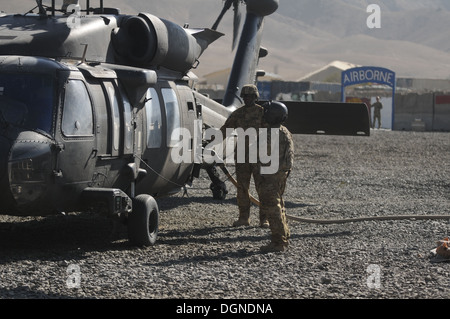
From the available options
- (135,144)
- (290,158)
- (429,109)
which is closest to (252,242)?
(290,158)

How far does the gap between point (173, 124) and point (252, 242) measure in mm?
1916

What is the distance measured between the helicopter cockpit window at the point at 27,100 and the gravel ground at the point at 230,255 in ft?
4.54

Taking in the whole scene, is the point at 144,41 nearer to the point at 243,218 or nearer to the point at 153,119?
the point at 153,119

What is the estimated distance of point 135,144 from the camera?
9430 mm

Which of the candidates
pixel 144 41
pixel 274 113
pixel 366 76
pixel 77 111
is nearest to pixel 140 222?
pixel 77 111

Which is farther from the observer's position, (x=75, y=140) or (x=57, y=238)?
(x=57, y=238)

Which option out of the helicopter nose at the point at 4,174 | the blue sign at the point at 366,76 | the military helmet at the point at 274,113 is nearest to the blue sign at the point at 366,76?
the blue sign at the point at 366,76

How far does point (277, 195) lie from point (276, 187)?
0.09 m

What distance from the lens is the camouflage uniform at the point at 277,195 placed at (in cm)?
898

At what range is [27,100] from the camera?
27.1 feet

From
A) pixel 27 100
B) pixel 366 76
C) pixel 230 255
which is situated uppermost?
pixel 366 76

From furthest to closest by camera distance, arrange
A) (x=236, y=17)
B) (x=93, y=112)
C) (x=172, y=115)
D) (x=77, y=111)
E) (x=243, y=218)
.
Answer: (x=236, y=17) → (x=243, y=218) → (x=172, y=115) → (x=93, y=112) → (x=77, y=111)

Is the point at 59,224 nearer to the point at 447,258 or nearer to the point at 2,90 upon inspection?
the point at 2,90
